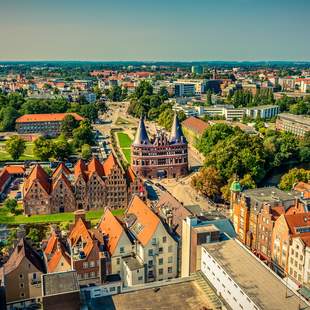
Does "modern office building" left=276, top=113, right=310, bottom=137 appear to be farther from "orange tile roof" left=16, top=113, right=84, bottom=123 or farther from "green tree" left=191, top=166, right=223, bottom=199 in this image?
"orange tile roof" left=16, top=113, right=84, bottom=123

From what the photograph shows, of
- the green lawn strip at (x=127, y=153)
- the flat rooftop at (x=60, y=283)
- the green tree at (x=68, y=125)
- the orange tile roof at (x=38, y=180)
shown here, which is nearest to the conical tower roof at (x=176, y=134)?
the green lawn strip at (x=127, y=153)

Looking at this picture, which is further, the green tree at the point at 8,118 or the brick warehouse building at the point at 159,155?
the green tree at the point at 8,118

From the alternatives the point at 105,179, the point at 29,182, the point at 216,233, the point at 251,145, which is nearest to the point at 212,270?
the point at 216,233

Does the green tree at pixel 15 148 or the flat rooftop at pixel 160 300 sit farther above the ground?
the flat rooftop at pixel 160 300

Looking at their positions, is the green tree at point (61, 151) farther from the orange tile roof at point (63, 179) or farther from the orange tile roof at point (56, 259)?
the orange tile roof at point (56, 259)

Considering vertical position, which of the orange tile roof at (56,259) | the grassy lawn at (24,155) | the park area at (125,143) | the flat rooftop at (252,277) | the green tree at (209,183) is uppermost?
the flat rooftop at (252,277)

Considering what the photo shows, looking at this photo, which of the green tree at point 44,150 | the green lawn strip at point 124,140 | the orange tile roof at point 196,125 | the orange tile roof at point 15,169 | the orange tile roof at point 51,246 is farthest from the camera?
the orange tile roof at point 196,125
